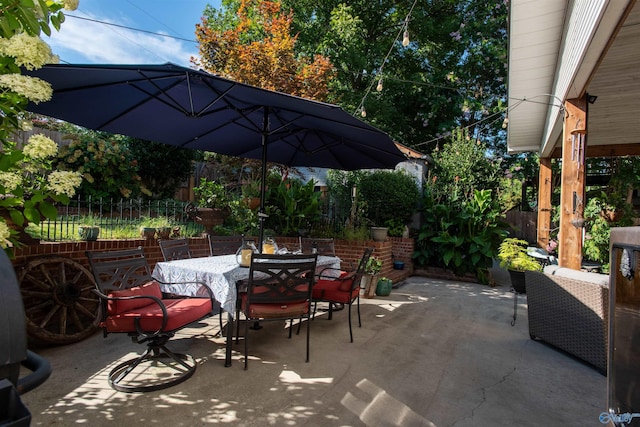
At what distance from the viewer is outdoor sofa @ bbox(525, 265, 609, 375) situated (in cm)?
303

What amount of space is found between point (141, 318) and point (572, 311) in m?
3.67

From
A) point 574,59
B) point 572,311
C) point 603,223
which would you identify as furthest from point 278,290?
point 603,223

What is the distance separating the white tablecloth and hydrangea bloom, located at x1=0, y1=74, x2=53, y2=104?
5.76 ft

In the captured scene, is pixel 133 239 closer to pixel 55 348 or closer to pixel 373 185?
pixel 55 348

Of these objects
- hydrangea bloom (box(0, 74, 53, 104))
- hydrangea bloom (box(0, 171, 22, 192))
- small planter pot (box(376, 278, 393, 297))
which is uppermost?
hydrangea bloom (box(0, 74, 53, 104))

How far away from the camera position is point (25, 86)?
4.94 ft

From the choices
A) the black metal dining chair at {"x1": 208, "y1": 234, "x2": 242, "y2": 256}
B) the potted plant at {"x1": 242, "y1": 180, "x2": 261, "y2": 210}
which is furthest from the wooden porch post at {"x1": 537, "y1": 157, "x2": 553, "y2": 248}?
the black metal dining chair at {"x1": 208, "y1": 234, "x2": 242, "y2": 256}

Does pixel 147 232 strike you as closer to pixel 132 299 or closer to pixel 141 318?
pixel 132 299

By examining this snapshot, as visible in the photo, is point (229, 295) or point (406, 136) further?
point (406, 136)

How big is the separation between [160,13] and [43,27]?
40.8 feet

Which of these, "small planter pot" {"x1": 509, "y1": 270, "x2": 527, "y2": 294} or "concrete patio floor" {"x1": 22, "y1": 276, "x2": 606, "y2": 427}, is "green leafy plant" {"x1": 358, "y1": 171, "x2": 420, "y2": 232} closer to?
"small planter pot" {"x1": 509, "y1": 270, "x2": 527, "y2": 294}

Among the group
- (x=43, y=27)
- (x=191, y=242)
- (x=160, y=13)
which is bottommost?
(x=191, y=242)

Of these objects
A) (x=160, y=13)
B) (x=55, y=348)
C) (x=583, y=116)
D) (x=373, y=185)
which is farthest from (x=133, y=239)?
(x=160, y=13)

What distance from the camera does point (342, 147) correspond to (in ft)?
16.4
